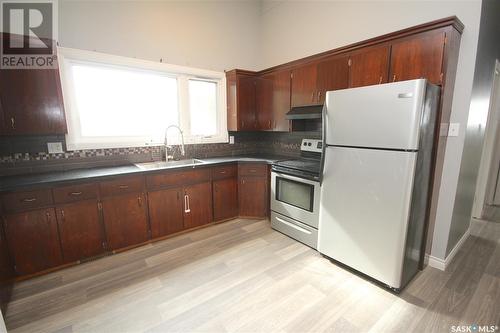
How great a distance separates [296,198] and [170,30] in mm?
2724

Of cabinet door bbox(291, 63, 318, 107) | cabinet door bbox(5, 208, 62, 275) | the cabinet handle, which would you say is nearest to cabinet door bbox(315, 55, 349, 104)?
cabinet door bbox(291, 63, 318, 107)

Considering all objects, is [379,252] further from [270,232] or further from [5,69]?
[5,69]

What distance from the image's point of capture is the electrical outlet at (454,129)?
6.63ft

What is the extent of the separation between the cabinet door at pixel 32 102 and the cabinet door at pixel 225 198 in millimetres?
1814

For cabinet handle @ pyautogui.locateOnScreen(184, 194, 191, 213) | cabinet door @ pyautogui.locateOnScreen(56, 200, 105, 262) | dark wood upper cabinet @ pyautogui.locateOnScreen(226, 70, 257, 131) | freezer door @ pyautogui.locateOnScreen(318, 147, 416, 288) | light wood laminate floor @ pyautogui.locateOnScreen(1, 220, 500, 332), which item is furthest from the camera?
dark wood upper cabinet @ pyautogui.locateOnScreen(226, 70, 257, 131)

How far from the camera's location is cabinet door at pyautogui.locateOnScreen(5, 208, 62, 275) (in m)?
1.97

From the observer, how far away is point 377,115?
1.80 m

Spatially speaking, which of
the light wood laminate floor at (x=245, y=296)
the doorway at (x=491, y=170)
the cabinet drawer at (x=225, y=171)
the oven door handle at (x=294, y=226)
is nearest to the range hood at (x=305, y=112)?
the cabinet drawer at (x=225, y=171)

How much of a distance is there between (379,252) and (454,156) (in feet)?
3.70

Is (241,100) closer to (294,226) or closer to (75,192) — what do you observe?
(294,226)

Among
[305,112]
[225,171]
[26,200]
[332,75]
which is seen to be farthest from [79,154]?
[332,75]

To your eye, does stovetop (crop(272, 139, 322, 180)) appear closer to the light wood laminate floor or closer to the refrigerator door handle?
the light wood laminate floor

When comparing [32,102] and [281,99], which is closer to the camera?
[32,102]

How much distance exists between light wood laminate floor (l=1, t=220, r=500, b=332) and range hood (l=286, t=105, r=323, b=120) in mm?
1586
